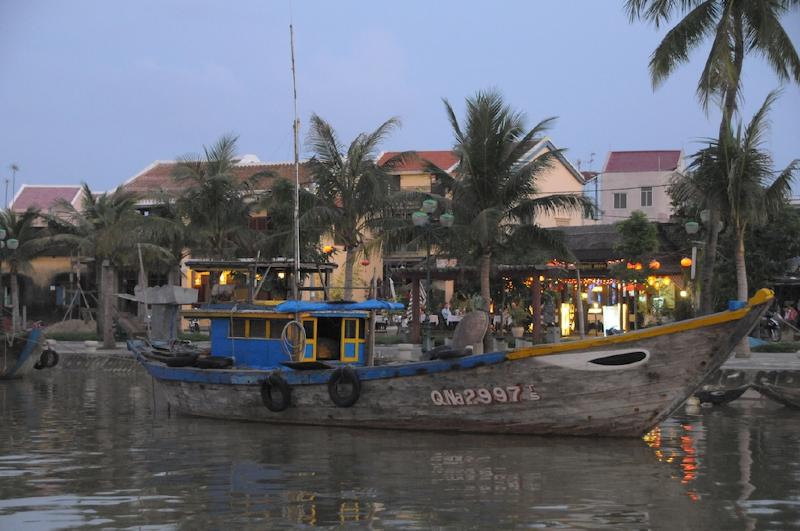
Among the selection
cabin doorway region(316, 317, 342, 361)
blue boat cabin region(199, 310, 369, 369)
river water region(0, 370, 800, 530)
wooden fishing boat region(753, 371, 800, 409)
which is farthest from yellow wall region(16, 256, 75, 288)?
wooden fishing boat region(753, 371, 800, 409)

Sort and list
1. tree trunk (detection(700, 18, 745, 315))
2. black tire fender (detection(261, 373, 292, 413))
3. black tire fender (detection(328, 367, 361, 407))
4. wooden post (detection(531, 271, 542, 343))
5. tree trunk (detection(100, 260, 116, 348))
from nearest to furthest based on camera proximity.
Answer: black tire fender (detection(328, 367, 361, 407)) < black tire fender (detection(261, 373, 292, 413)) < tree trunk (detection(700, 18, 745, 315)) < wooden post (detection(531, 271, 542, 343)) < tree trunk (detection(100, 260, 116, 348))

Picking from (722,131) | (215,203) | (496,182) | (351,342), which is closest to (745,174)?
(722,131)

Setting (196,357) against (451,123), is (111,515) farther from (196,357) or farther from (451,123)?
(451,123)

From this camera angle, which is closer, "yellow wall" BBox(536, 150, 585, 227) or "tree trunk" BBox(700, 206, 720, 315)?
"tree trunk" BBox(700, 206, 720, 315)

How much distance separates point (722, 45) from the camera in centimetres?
2256

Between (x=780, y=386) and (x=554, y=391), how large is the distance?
305 inches

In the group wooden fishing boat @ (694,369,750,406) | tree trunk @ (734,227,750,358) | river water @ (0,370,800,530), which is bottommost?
river water @ (0,370,800,530)

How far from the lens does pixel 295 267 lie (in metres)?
18.5

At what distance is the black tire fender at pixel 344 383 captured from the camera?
53.6ft

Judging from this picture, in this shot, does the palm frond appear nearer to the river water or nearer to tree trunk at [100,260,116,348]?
the river water

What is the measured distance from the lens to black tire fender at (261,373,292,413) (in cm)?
1703

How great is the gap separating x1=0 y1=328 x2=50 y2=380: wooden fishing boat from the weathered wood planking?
550 inches

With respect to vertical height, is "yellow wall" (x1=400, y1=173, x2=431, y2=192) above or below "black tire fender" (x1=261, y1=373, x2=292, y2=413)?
above

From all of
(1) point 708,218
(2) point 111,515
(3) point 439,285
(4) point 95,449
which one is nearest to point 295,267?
(4) point 95,449
